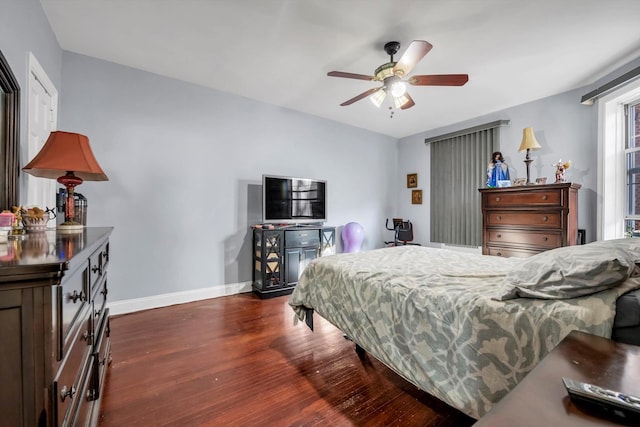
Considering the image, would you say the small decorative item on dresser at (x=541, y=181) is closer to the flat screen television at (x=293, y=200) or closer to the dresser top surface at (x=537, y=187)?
the dresser top surface at (x=537, y=187)

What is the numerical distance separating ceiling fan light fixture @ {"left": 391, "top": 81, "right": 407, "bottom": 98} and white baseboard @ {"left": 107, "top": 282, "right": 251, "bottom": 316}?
287 centimetres

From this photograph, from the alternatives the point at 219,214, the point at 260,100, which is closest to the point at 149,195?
the point at 219,214

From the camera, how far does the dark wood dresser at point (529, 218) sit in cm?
291

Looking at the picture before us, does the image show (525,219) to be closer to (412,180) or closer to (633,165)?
(633,165)

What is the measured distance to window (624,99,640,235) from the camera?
9.48 ft

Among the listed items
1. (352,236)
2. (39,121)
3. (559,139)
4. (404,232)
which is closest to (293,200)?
(352,236)

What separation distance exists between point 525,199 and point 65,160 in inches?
161

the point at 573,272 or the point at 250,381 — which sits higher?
the point at 573,272

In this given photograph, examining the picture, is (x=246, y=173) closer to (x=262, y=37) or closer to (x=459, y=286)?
(x=262, y=37)

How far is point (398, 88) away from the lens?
254 cm

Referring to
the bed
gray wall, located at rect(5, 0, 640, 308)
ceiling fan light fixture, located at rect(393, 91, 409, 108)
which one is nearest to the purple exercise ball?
gray wall, located at rect(5, 0, 640, 308)

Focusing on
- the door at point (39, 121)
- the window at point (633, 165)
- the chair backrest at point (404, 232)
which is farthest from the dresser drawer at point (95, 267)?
the window at point (633, 165)

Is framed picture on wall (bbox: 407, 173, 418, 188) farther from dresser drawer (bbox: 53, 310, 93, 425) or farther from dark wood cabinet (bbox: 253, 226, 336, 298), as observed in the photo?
dresser drawer (bbox: 53, 310, 93, 425)

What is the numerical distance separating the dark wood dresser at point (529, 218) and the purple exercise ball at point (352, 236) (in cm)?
178
